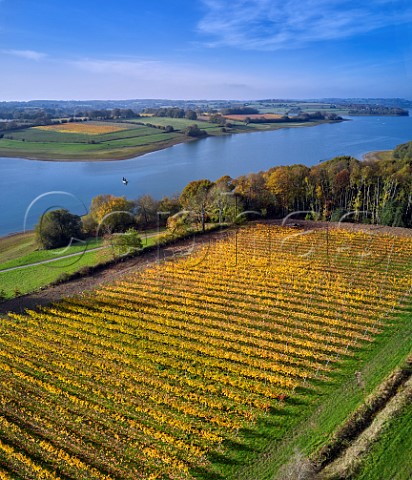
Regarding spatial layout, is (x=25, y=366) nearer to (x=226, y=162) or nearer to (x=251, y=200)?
(x=251, y=200)

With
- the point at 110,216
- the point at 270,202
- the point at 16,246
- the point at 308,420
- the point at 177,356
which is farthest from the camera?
the point at 270,202

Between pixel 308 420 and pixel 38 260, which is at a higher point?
pixel 308 420

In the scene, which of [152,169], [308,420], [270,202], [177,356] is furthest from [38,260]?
[152,169]

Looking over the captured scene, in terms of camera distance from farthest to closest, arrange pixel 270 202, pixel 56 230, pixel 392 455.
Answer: pixel 270 202
pixel 56 230
pixel 392 455

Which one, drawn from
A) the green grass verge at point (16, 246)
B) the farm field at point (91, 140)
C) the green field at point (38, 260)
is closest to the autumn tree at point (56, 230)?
the green field at point (38, 260)

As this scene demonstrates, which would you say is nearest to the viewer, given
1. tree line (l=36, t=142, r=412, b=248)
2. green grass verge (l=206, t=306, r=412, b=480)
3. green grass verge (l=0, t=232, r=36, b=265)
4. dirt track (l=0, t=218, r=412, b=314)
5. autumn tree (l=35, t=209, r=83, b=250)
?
green grass verge (l=206, t=306, r=412, b=480)

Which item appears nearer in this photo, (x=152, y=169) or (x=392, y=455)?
(x=392, y=455)

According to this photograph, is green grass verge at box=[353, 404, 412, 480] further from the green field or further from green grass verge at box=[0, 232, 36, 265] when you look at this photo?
green grass verge at box=[0, 232, 36, 265]

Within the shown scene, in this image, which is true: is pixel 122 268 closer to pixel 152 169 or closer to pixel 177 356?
pixel 177 356

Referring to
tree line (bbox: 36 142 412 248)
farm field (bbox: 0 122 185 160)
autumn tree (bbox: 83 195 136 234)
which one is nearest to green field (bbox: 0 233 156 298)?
autumn tree (bbox: 83 195 136 234)
